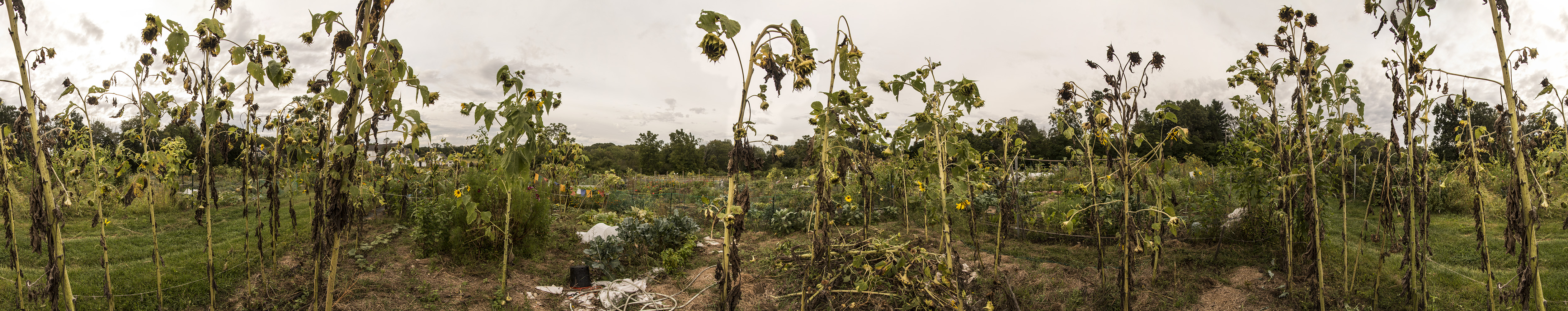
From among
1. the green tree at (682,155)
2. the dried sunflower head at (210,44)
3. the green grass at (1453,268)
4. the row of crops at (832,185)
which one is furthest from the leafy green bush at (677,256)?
the green tree at (682,155)

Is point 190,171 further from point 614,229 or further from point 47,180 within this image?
point 47,180

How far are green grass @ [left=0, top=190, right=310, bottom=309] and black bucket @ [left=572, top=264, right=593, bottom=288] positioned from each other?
189cm

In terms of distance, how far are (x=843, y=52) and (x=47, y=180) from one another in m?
3.01

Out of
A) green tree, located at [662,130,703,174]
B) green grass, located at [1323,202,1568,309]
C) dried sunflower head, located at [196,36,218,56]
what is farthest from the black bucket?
green tree, located at [662,130,703,174]

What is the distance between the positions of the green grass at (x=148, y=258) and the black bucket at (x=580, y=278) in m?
1.89

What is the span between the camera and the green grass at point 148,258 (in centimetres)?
378

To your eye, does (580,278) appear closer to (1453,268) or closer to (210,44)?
(210,44)

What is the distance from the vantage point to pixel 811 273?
10.5ft

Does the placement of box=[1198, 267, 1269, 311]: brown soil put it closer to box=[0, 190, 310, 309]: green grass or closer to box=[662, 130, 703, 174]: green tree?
box=[0, 190, 310, 309]: green grass

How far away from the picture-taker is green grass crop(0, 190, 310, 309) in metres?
3.78

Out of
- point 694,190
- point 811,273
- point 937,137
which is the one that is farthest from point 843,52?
point 694,190

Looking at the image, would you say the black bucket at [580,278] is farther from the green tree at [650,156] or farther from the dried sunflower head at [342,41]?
the green tree at [650,156]

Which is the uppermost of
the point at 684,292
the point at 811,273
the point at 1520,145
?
the point at 1520,145

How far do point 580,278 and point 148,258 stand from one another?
403 cm
